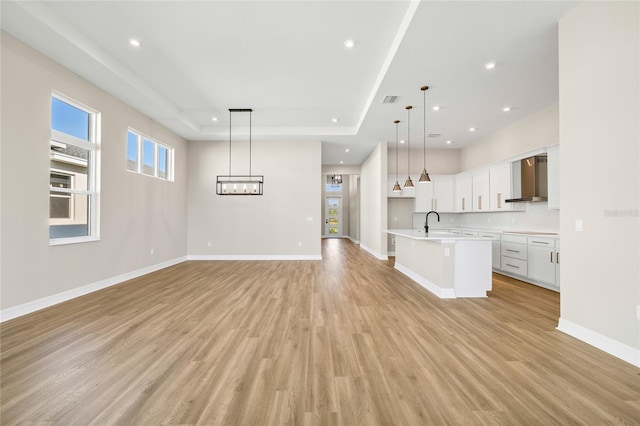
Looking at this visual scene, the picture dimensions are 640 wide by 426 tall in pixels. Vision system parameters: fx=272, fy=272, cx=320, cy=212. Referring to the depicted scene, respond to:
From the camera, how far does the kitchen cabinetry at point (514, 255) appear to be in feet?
16.2

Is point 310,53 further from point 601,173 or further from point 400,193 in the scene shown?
point 400,193

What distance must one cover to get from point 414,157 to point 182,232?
706 cm

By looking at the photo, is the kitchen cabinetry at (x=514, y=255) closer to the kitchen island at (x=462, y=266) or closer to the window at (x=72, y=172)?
the kitchen island at (x=462, y=266)

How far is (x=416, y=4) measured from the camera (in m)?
2.65

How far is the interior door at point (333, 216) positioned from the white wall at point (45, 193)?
11.5m

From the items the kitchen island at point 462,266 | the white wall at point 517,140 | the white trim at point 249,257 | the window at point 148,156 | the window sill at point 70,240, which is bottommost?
the white trim at point 249,257

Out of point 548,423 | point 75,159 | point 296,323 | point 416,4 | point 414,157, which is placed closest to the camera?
point 548,423

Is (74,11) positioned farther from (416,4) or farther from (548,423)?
(548,423)

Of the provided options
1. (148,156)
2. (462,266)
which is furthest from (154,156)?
(462,266)

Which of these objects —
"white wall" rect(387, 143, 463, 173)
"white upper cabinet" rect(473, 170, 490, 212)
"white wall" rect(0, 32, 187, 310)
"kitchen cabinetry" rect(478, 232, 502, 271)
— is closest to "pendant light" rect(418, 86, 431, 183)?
"white wall" rect(387, 143, 463, 173)

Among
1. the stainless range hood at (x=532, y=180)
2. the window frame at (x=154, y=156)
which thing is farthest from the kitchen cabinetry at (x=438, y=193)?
the window frame at (x=154, y=156)

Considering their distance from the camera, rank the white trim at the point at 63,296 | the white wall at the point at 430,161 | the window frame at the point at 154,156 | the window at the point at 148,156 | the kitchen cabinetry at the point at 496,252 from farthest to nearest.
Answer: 1. the white wall at the point at 430,161
2. the kitchen cabinetry at the point at 496,252
3. the window frame at the point at 154,156
4. the window at the point at 148,156
5. the white trim at the point at 63,296

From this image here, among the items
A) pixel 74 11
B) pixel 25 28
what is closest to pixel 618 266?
pixel 74 11

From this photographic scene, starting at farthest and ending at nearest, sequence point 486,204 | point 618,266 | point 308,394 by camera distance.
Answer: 1. point 486,204
2. point 618,266
3. point 308,394
